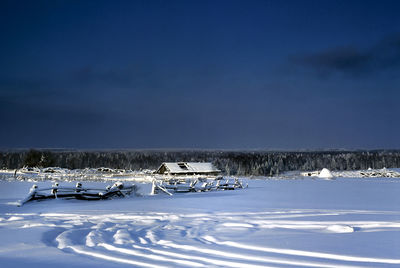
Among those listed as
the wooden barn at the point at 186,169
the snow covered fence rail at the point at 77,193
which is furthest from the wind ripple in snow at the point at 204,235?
the wooden barn at the point at 186,169

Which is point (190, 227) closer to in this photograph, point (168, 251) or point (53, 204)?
point (168, 251)

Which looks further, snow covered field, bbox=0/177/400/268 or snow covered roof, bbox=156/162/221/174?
snow covered roof, bbox=156/162/221/174

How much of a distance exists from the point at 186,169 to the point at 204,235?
43.9 m

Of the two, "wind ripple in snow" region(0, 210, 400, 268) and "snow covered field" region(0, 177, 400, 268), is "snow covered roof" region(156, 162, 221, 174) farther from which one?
"snow covered field" region(0, 177, 400, 268)

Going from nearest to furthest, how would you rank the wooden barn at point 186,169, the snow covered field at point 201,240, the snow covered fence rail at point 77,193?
the snow covered field at point 201,240
the snow covered fence rail at point 77,193
the wooden barn at point 186,169

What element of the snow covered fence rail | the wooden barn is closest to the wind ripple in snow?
the snow covered fence rail

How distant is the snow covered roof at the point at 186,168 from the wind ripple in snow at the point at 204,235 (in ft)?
124

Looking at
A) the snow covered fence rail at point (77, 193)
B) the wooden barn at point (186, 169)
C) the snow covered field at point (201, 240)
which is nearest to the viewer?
the snow covered field at point (201, 240)

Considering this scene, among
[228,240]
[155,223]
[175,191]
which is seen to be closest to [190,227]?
[155,223]

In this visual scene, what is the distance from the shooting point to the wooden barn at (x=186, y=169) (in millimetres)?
51375

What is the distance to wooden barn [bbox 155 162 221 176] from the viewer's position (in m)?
51.4

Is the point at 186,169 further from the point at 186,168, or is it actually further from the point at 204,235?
the point at 204,235

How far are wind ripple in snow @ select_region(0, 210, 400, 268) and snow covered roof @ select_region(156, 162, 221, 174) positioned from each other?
37859 millimetres

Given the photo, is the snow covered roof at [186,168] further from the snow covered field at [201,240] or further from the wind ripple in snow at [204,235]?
the snow covered field at [201,240]
